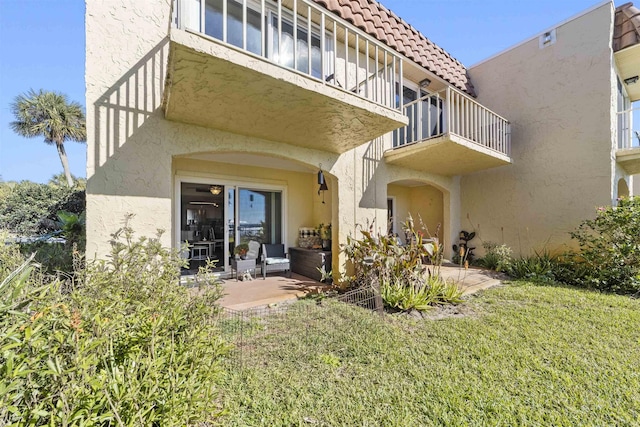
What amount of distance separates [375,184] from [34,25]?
27.3ft

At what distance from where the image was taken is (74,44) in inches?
181

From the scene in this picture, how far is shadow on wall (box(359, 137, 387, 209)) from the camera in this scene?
7429 mm

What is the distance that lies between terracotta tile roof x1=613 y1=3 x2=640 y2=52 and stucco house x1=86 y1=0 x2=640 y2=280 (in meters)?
0.04

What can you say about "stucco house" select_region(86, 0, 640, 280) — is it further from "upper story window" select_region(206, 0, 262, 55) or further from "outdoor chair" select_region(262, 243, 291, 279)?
"outdoor chair" select_region(262, 243, 291, 279)

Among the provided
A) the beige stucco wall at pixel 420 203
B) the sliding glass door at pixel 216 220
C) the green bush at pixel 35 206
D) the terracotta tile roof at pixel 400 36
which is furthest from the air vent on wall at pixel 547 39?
the green bush at pixel 35 206

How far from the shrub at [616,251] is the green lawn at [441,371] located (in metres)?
2.15

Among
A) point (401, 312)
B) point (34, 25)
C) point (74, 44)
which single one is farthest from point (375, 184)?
point (34, 25)

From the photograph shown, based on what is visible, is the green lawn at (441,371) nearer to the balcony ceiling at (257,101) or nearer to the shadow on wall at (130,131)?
the shadow on wall at (130,131)

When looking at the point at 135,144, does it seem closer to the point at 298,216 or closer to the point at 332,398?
the point at 332,398

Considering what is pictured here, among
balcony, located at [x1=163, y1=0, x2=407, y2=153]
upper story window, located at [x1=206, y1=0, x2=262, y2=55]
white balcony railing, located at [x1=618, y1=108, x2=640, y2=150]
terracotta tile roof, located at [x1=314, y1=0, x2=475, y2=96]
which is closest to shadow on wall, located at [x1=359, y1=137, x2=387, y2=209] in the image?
balcony, located at [x1=163, y1=0, x2=407, y2=153]

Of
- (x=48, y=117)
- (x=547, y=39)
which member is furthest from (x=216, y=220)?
(x=48, y=117)

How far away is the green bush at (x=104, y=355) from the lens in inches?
52.7

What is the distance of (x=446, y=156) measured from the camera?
25.6ft

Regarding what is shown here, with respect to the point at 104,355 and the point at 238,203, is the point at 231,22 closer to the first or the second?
the point at 238,203
